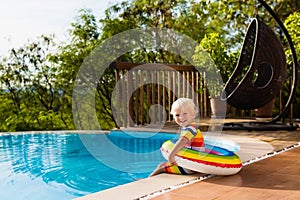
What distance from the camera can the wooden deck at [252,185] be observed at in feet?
7.71

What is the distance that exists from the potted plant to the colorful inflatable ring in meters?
4.03

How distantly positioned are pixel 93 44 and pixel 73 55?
45cm

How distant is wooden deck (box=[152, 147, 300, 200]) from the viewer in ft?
7.71

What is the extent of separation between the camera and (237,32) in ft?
32.4

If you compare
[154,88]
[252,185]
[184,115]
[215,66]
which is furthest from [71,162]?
[215,66]

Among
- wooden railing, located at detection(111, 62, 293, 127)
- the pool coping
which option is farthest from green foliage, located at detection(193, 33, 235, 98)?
the pool coping

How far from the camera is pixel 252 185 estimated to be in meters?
2.61

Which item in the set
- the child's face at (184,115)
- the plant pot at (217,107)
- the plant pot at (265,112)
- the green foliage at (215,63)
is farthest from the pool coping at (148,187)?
the green foliage at (215,63)

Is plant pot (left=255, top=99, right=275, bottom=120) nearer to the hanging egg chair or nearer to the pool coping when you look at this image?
the hanging egg chair

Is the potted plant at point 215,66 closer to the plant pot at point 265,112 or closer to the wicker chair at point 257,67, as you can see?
the plant pot at point 265,112

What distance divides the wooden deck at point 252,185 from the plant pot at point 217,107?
11.7 ft

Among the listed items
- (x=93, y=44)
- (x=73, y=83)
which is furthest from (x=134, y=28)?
(x=73, y=83)

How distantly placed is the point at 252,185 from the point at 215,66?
445cm

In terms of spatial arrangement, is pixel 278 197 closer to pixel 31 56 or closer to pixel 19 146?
pixel 19 146
